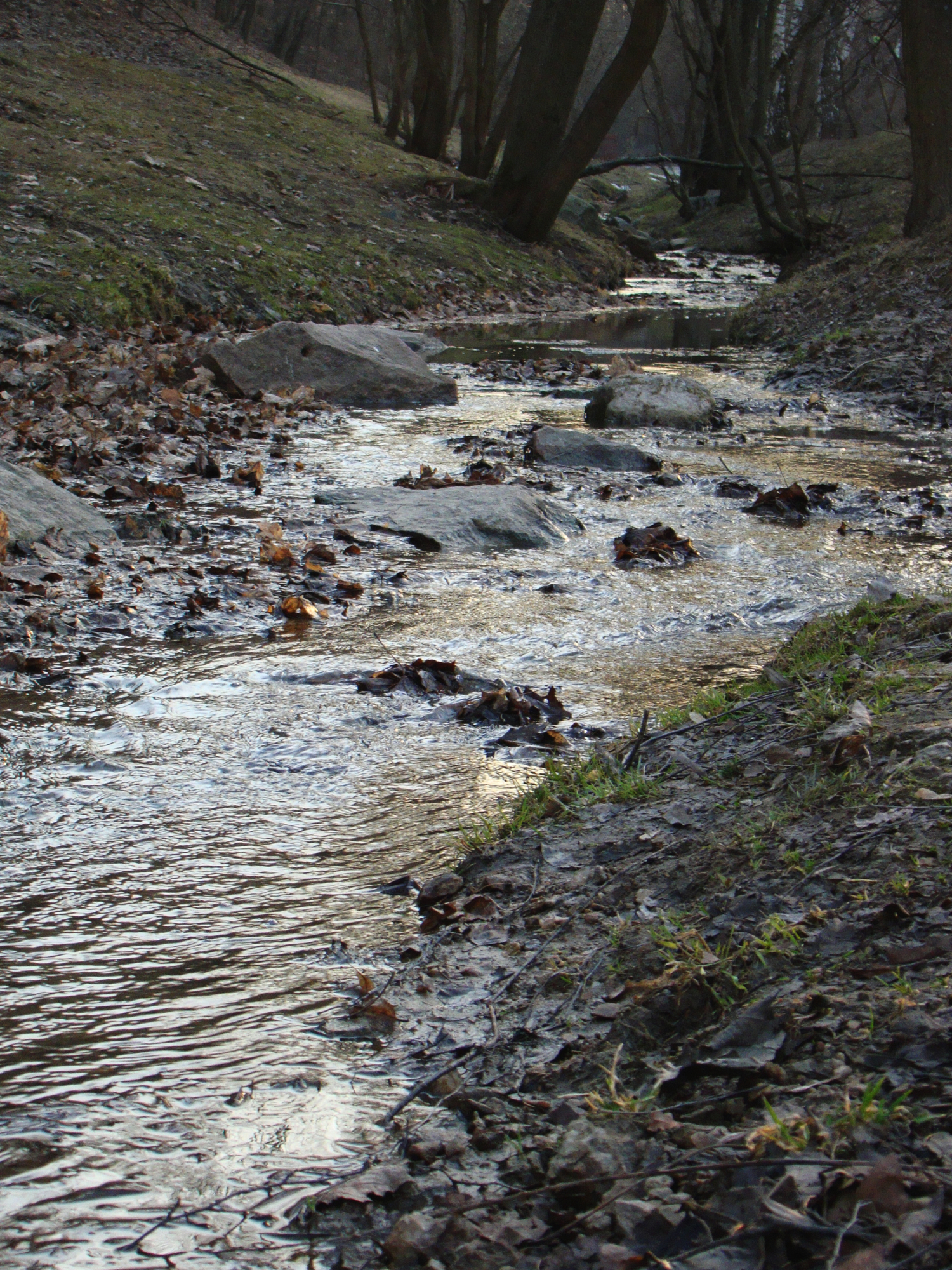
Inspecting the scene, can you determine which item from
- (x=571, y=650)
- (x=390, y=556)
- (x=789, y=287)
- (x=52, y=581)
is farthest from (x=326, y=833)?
(x=789, y=287)

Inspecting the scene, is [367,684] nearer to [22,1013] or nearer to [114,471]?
[22,1013]

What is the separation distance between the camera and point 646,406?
9688mm

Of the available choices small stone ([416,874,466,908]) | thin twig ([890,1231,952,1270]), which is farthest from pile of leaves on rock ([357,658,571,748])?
thin twig ([890,1231,952,1270])

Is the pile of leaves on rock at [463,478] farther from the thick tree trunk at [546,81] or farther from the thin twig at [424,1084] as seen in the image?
the thick tree trunk at [546,81]

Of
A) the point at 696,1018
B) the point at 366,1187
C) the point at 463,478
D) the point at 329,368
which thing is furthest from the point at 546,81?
the point at 366,1187

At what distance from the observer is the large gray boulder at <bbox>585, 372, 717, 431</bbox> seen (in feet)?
31.5

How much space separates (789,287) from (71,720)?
1603 centimetres

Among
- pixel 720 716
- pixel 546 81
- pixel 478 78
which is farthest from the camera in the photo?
pixel 478 78

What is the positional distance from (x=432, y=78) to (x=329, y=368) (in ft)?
55.6

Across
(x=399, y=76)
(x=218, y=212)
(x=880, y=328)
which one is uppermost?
(x=399, y=76)

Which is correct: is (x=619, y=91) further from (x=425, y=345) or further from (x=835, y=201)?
(x=835, y=201)

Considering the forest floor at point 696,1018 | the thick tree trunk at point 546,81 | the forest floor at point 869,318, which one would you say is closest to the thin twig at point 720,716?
the forest floor at point 696,1018

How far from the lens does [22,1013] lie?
2176 millimetres

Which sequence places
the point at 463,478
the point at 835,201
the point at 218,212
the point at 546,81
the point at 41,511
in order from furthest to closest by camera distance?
the point at 835,201 → the point at 546,81 → the point at 218,212 → the point at 463,478 → the point at 41,511
